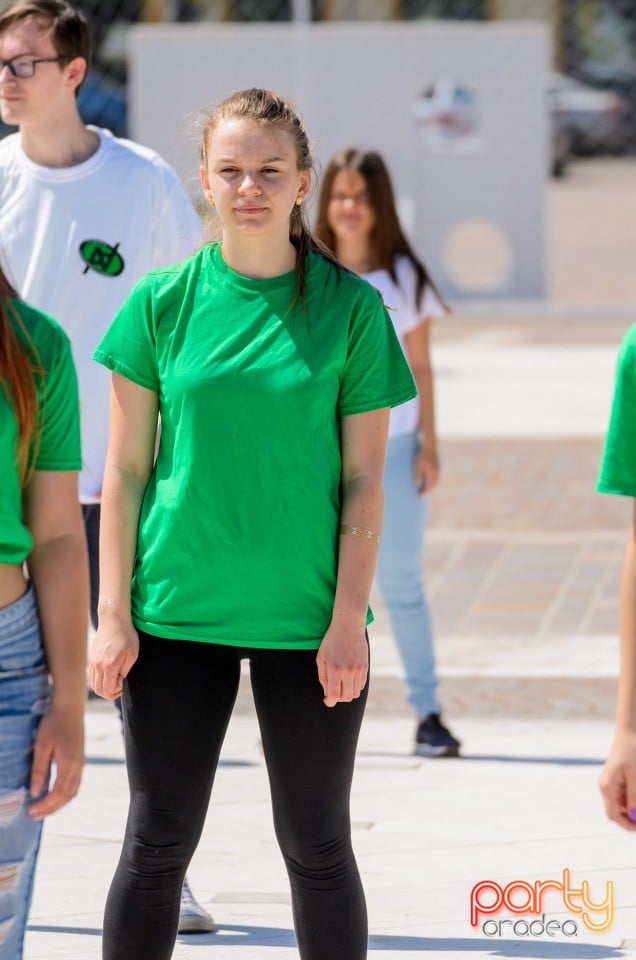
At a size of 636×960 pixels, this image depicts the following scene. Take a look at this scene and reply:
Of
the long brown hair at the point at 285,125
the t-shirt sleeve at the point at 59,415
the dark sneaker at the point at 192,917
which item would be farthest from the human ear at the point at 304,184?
the dark sneaker at the point at 192,917

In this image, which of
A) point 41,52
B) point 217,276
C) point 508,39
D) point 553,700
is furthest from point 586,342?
point 217,276

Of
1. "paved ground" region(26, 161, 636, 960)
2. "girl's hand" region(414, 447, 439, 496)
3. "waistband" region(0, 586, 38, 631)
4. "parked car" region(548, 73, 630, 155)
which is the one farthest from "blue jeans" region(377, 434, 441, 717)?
"parked car" region(548, 73, 630, 155)

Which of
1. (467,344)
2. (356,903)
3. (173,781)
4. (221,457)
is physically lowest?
(467,344)

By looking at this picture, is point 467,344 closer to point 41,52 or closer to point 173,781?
point 41,52

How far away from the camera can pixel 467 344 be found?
16.0 meters

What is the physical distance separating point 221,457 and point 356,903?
83 cm

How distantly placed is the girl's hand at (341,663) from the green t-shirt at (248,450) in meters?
0.05

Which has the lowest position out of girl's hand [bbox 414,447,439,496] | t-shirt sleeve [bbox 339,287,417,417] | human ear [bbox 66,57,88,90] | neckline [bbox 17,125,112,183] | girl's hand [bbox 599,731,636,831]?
girl's hand [bbox 414,447,439,496]

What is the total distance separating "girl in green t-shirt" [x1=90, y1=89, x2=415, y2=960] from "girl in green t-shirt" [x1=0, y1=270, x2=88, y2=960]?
1.36ft

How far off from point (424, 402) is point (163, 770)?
294 cm

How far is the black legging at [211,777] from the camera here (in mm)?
3229

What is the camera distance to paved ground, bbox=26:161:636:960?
443 centimetres

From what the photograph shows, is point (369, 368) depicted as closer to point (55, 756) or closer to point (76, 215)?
point (55, 756)

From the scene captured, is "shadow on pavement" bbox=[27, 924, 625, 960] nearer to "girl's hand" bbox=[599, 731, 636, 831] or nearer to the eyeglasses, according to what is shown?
"girl's hand" bbox=[599, 731, 636, 831]
